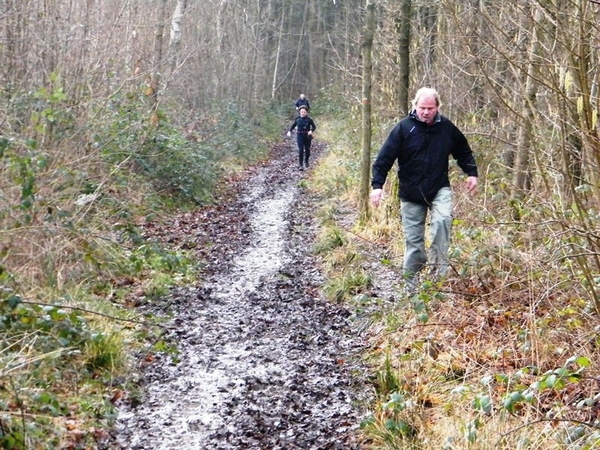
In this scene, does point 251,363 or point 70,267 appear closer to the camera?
point 251,363

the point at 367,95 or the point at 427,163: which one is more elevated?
the point at 367,95

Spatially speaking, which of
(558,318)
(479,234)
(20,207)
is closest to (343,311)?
(479,234)

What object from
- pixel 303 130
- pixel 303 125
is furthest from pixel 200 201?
pixel 303 125

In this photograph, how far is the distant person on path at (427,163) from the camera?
276 inches

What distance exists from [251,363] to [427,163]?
2778 mm

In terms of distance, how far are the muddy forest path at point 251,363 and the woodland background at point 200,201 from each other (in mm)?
362

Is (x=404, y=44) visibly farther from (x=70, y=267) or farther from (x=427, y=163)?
(x=70, y=267)

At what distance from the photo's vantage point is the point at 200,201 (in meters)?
14.1

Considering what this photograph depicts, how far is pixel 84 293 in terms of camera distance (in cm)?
712

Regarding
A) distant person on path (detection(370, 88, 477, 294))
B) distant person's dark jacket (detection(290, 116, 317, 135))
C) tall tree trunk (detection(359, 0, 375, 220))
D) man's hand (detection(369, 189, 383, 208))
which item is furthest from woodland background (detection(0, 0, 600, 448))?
distant person's dark jacket (detection(290, 116, 317, 135))

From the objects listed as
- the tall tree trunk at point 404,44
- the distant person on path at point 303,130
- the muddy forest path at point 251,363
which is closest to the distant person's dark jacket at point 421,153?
the muddy forest path at point 251,363

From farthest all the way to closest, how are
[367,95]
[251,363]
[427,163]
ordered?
[367,95]
[427,163]
[251,363]

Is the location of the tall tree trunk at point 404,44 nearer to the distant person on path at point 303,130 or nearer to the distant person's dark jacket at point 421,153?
the distant person's dark jacket at point 421,153

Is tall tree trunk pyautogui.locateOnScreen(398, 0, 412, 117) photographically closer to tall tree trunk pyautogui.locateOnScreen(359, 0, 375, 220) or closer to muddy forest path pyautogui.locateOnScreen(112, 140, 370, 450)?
tall tree trunk pyautogui.locateOnScreen(359, 0, 375, 220)
